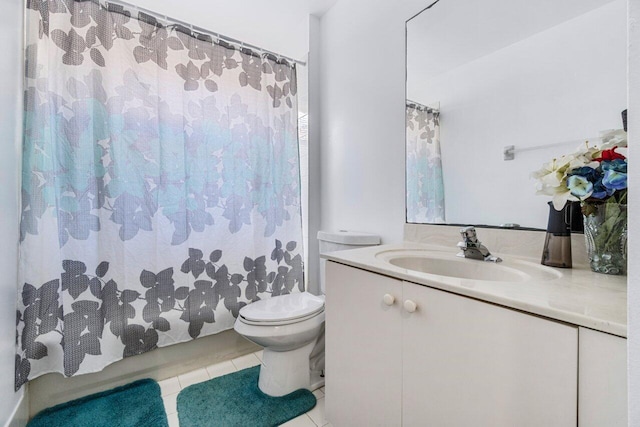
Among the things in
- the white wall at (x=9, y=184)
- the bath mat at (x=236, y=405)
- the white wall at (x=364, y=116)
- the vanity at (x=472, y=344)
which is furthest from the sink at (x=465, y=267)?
the white wall at (x=9, y=184)

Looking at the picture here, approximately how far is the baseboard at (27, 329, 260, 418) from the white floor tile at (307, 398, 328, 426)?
2.21 feet

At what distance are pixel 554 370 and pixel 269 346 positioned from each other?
114 cm

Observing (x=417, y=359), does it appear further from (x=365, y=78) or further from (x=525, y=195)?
(x=365, y=78)

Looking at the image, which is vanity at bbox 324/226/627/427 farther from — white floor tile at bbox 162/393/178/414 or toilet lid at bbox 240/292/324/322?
white floor tile at bbox 162/393/178/414

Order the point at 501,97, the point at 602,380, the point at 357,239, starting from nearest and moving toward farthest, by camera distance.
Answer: the point at 602,380
the point at 501,97
the point at 357,239

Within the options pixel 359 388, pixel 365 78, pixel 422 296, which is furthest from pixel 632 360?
pixel 365 78

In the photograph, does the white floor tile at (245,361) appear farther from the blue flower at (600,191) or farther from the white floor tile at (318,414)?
the blue flower at (600,191)

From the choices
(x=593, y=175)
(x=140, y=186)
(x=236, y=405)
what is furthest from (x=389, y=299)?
(x=140, y=186)

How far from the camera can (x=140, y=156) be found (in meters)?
1.46

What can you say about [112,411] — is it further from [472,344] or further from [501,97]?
[501,97]

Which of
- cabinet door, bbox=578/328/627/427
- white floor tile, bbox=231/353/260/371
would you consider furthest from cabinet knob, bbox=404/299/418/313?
white floor tile, bbox=231/353/260/371

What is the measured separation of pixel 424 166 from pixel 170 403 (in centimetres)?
174

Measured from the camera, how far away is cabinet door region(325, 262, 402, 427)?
2.81ft

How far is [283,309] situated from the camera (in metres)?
1.44
